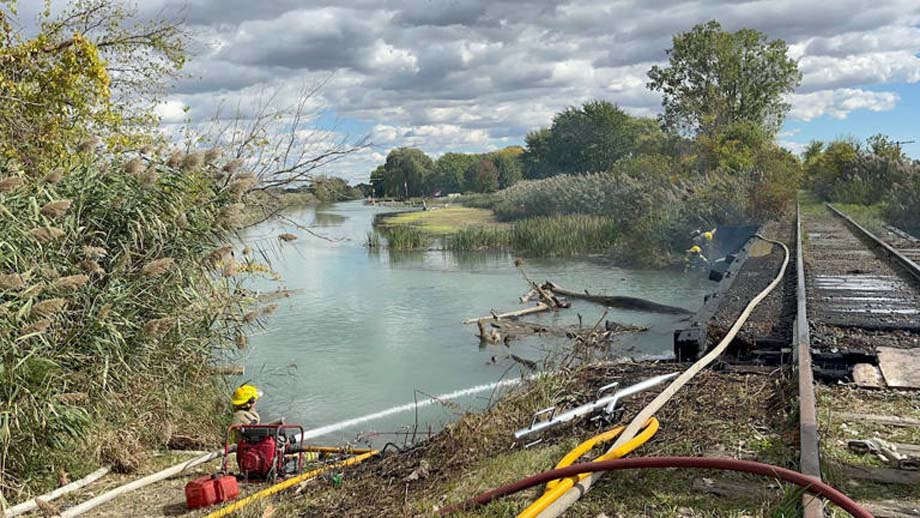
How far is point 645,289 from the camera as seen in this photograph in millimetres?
21312

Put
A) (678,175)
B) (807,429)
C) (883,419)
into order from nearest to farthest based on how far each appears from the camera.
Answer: (807,429) → (883,419) → (678,175)

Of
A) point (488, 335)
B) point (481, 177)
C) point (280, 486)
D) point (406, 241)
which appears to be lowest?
point (488, 335)

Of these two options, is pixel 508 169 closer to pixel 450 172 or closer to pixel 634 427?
pixel 450 172

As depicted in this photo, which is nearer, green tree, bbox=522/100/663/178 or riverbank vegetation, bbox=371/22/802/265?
riverbank vegetation, bbox=371/22/802/265

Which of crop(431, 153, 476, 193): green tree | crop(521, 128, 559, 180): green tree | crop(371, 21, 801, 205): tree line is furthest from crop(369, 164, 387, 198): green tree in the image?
crop(431, 153, 476, 193): green tree

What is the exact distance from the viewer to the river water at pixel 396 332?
11.1 m

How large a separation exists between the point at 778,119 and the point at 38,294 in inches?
2413

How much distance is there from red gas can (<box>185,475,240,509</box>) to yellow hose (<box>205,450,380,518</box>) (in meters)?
0.28

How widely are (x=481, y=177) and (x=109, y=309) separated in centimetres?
10786

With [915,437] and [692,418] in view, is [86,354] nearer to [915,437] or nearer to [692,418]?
[692,418]

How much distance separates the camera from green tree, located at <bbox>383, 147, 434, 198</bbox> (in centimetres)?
9450

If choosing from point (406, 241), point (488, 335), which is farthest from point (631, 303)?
point (406, 241)

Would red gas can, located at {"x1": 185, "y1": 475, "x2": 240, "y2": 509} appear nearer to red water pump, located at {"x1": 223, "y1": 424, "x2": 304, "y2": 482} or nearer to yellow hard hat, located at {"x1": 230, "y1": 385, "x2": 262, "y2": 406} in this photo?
red water pump, located at {"x1": 223, "y1": 424, "x2": 304, "y2": 482}

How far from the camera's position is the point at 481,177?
11400 cm
